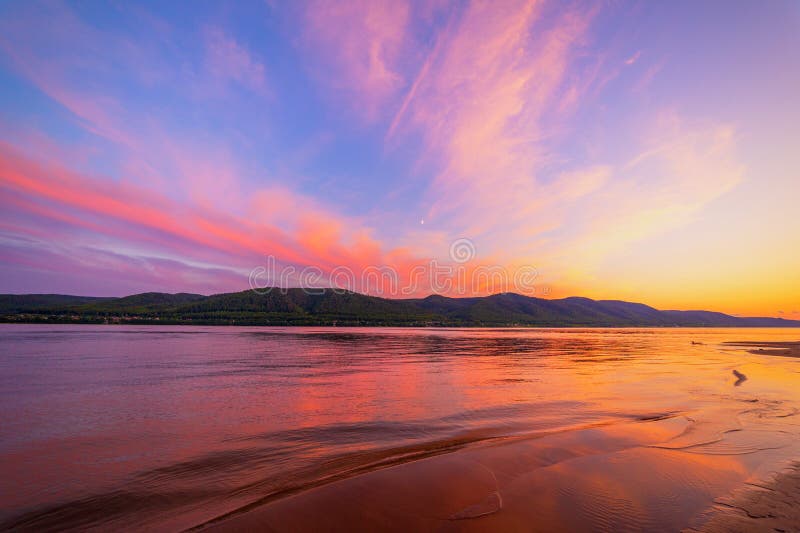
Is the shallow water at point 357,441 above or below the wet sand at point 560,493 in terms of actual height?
below

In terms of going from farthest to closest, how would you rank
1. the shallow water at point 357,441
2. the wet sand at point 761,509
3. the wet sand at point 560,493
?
the shallow water at point 357,441, the wet sand at point 560,493, the wet sand at point 761,509

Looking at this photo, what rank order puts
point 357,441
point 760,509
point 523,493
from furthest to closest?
point 357,441 → point 523,493 → point 760,509

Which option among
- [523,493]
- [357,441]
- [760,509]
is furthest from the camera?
[357,441]

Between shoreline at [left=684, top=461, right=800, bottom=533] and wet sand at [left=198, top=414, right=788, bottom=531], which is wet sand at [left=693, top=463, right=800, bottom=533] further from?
wet sand at [left=198, top=414, right=788, bottom=531]

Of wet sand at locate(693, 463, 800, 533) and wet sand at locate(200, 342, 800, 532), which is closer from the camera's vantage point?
wet sand at locate(693, 463, 800, 533)

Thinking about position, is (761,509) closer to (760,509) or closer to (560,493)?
(760,509)

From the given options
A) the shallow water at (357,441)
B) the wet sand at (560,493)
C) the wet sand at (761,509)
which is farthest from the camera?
the shallow water at (357,441)

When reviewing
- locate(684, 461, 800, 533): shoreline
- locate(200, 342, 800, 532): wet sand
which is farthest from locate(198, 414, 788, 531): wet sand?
locate(684, 461, 800, 533): shoreline

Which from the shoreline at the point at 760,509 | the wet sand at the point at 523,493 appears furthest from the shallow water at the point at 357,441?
the shoreline at the point at 760,509

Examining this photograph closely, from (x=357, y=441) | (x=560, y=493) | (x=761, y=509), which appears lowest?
(x=357, y=441)

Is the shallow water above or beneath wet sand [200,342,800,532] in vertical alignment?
beneath

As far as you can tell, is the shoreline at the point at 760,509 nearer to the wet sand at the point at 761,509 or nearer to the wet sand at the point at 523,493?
the wet sand at the point at 761,509

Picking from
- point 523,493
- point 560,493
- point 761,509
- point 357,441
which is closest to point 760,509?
point 761,509

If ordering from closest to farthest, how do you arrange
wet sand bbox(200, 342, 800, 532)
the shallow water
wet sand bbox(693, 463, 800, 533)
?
wet sand bbox(693, 463, 800, 533) → wet sand bbox(200, 342, 800, 532) → the shallow water
